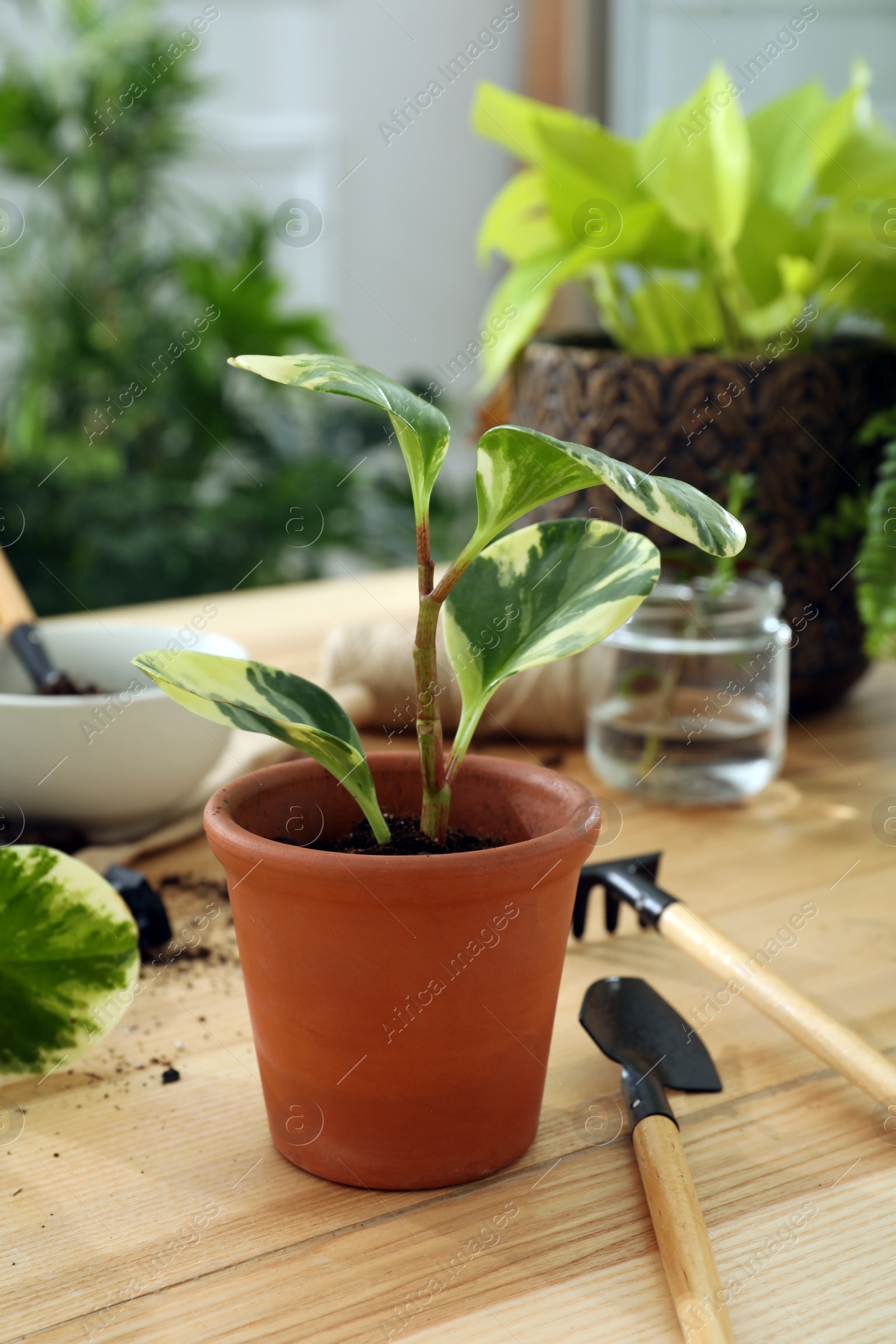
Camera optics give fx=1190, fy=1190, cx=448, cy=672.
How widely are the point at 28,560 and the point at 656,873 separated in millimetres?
1932

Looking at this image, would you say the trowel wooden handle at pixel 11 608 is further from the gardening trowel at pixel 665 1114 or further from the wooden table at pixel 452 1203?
the gardening trowel at pixel 665 1114

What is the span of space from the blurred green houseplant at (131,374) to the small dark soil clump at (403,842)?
5.69 feet

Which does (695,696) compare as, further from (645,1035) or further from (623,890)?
(645,1035)

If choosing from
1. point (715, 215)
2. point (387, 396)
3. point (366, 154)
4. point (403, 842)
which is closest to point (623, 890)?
point (403, 842)

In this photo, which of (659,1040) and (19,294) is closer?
(659,1040)

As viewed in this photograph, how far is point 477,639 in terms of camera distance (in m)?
0.46

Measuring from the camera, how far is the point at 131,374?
2326 millimetres

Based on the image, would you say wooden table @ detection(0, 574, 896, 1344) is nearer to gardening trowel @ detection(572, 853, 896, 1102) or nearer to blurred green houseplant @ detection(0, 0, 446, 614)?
gardening trowel @ detection(572, 853, 896, 1102)

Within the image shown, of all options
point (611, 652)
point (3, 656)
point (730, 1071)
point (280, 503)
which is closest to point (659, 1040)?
point (730, 1071)

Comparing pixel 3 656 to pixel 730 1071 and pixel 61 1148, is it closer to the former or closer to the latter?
pixel 61 1148

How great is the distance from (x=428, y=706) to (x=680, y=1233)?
0.20 metres

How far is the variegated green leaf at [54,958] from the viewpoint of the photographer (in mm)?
453

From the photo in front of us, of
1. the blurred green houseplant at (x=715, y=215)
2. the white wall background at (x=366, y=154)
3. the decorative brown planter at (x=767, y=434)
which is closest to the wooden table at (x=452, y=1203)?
the decorative brown planter at (x=767, y=434)

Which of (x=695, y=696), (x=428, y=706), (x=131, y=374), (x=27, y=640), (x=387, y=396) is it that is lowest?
(x=131, y=374)
